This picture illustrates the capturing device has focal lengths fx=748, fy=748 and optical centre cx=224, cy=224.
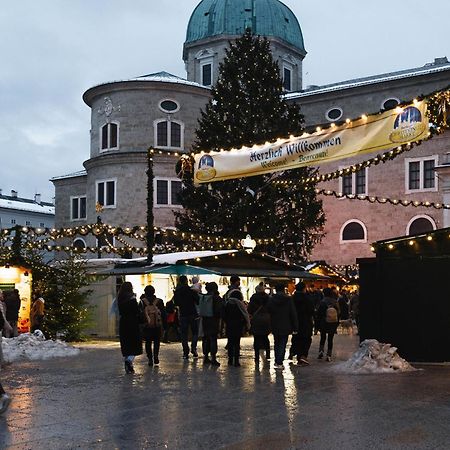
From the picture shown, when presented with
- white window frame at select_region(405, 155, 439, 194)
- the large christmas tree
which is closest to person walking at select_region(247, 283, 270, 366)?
the large christmas tree

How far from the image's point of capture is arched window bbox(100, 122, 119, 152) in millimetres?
48250

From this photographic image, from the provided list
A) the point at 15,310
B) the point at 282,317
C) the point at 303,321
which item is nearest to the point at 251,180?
the point at 15,310

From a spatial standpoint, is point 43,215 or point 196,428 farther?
point 43,215

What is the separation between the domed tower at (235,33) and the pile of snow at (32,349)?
40840 mm

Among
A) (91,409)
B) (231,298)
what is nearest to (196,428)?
(91,409)

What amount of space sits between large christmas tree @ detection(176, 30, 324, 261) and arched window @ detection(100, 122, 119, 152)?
12275 mm

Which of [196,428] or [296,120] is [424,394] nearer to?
[196,428]

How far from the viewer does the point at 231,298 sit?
14.0 meters

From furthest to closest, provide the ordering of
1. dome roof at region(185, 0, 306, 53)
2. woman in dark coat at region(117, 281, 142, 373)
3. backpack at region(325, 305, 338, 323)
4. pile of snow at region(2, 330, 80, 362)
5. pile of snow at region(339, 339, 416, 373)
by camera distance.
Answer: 1. dome roof at region(185, 0, 306, 53)
2. pile of snow at region(2, 330, 80, 362)
3. backpack at region(325, 305, 338, 323)
4. woman in dark coat at region(117, 281, 142, 373)
5. pile of snow at region(339, 339, 416, 373)

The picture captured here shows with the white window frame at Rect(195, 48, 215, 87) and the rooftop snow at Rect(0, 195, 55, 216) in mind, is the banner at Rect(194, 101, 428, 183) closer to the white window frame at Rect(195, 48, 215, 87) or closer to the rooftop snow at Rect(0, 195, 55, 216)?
the white window frame at Rect(195, 48, 215, 87)

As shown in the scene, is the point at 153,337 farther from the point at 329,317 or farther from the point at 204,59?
the point at 204,59

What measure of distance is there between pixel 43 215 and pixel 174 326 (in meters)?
71.2

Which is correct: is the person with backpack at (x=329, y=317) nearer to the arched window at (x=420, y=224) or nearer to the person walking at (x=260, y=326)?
the person walking at (x=260, y=326)

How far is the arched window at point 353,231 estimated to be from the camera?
4553 centimetres
